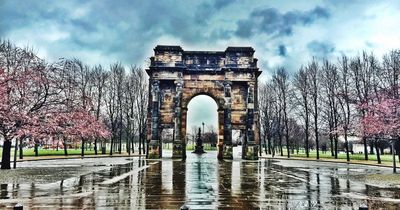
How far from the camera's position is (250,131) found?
137ft

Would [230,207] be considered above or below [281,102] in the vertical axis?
below

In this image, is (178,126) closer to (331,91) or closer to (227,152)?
(227,152)

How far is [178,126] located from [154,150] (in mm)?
3900

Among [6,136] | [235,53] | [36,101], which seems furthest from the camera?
[235,53]

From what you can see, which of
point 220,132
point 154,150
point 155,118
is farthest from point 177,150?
point 220,132

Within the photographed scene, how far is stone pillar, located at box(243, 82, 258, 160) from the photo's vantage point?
40750 mm

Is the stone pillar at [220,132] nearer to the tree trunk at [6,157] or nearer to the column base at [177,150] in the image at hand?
the column base at [177,150]

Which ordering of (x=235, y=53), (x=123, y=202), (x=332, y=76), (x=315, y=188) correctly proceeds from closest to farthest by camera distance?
(x=123, y=202) → (x=315, y=188) → (x=235, y=53) → (x=332, y=76)

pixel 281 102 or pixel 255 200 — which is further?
pixel 281 102

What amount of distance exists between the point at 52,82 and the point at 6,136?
4.40 m

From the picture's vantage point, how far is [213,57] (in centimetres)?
4319

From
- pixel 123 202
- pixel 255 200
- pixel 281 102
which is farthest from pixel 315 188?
pixel 281 102

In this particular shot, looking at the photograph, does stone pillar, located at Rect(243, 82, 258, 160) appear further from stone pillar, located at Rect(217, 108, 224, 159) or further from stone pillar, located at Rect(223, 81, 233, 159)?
stone pillar, located at Rect(217, 108, 224, 159)

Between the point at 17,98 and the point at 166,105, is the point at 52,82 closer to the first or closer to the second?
the point at 17,98
